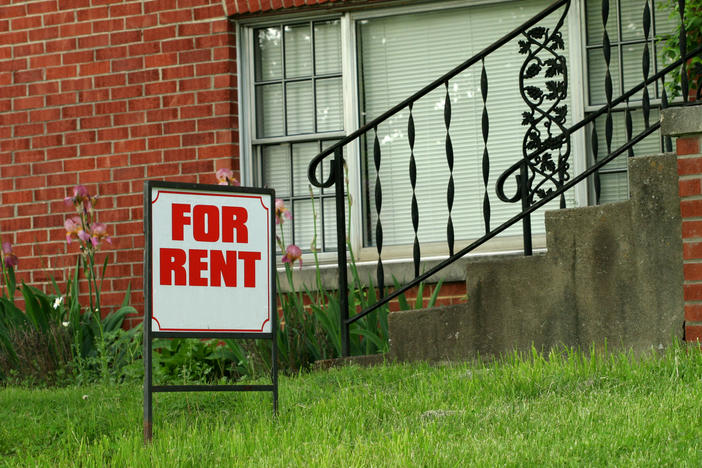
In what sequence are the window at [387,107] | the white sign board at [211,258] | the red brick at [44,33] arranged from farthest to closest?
1. the red brick at [44,33]
2. the window at [387,107]
3. the white sign board at [211,258]

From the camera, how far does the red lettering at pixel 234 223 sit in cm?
460

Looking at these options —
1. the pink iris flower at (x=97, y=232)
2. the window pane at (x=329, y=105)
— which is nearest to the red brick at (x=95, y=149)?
the pink iris flower at (x=97, y=232)

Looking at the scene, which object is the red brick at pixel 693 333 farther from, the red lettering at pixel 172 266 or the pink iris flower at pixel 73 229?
the pink iris flower at pixel 73 229

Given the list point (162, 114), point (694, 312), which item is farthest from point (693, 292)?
point (162, 114)

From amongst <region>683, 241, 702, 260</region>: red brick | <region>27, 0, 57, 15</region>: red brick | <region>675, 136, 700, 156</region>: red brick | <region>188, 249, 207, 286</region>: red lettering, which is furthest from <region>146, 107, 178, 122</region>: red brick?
<region>683, 241, 702, 260</region>: red brick

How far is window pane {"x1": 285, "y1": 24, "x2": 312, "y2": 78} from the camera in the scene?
788cm

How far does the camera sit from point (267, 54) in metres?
7.98

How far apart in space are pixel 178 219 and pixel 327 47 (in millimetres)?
3693

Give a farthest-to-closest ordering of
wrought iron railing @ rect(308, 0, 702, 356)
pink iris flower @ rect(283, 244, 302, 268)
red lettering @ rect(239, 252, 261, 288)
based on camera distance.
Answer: pink iris flower @ rect(283, 244, 302, 268) < wrought iron railing @ rect(308, 0, 702, 356) < red lettering @ rect(239, 252, 261, 288)

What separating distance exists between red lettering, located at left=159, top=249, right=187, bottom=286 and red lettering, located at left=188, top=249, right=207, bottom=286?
0.03 m

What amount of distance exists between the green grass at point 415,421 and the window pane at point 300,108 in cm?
282

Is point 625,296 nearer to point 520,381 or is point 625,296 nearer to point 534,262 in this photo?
point 534,262

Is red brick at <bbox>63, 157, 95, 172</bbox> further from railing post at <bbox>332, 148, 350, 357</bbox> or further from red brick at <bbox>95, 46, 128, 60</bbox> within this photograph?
railing post at <bbox>332, 148, 350, 357</bbox>

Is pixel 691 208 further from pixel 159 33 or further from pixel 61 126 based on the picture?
pixel 61 126
